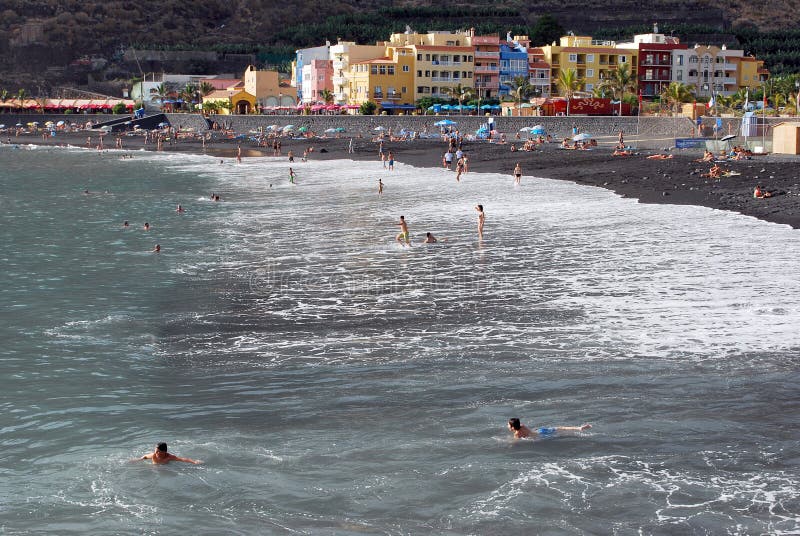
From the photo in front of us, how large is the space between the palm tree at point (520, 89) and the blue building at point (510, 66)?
2.86m

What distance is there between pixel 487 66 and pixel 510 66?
279 cm

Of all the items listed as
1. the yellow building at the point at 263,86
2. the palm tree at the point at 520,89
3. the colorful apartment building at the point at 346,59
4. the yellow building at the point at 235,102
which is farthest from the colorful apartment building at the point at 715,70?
the yellow building at the point at 235,102

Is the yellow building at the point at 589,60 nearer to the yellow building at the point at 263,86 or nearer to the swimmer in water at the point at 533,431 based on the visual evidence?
the yellow building at the point at 263,86

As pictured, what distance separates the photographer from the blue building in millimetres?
101312

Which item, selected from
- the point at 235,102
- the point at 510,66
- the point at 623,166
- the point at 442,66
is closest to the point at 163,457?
the point at 623,166

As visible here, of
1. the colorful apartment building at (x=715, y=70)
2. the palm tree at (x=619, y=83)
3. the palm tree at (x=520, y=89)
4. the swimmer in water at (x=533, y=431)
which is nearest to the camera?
the swimmer in water at (x=533, y=431)

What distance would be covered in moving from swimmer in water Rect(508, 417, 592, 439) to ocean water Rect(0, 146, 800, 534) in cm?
17

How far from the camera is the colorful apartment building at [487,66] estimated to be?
100 metres

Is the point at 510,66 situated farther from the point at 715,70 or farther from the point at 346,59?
the point at 715,70

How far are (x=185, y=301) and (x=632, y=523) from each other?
13.0 metres

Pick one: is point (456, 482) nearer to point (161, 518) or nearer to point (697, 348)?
point (161, 518)

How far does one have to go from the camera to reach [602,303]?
63.9 ft

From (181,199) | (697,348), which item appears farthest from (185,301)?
(181,199)

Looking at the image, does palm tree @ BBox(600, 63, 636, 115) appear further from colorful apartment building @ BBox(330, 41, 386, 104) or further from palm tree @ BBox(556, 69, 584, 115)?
colorful apartment building @ BBox(330, 41, 386, 104)
